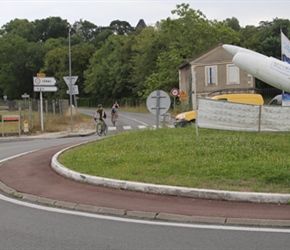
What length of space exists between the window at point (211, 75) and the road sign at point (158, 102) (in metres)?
36.8

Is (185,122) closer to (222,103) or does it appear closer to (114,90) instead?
(222,103)

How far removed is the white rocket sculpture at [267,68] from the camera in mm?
14992

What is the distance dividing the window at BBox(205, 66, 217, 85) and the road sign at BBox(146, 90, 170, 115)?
121 ft

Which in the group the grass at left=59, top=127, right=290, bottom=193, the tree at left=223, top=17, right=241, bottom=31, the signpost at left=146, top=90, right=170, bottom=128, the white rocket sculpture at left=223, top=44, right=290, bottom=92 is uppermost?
the tree at left=223, top=17, right=241, bottom=31

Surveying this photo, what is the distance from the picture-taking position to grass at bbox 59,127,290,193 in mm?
8617

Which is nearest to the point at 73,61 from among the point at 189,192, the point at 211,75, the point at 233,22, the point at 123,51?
the point at 123,51

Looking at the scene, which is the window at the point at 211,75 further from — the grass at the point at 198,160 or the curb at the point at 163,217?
the curb at the point at 163,217

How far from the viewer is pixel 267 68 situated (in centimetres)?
1506

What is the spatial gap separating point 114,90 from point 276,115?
238ft

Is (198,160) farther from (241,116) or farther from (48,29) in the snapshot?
(48,29)

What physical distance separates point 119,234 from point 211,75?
4593 centimetres

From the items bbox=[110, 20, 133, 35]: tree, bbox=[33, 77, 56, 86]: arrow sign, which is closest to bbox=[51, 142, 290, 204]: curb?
bbox=[33, 77, 56, 86]: arrow sign

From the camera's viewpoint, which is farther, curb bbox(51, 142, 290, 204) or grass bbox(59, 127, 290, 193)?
grass bbox(59, 127, 290, 193)

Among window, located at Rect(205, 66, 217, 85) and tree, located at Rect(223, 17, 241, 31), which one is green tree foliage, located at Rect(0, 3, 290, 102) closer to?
tree, located at Rect(223, 17, 241, 31)
